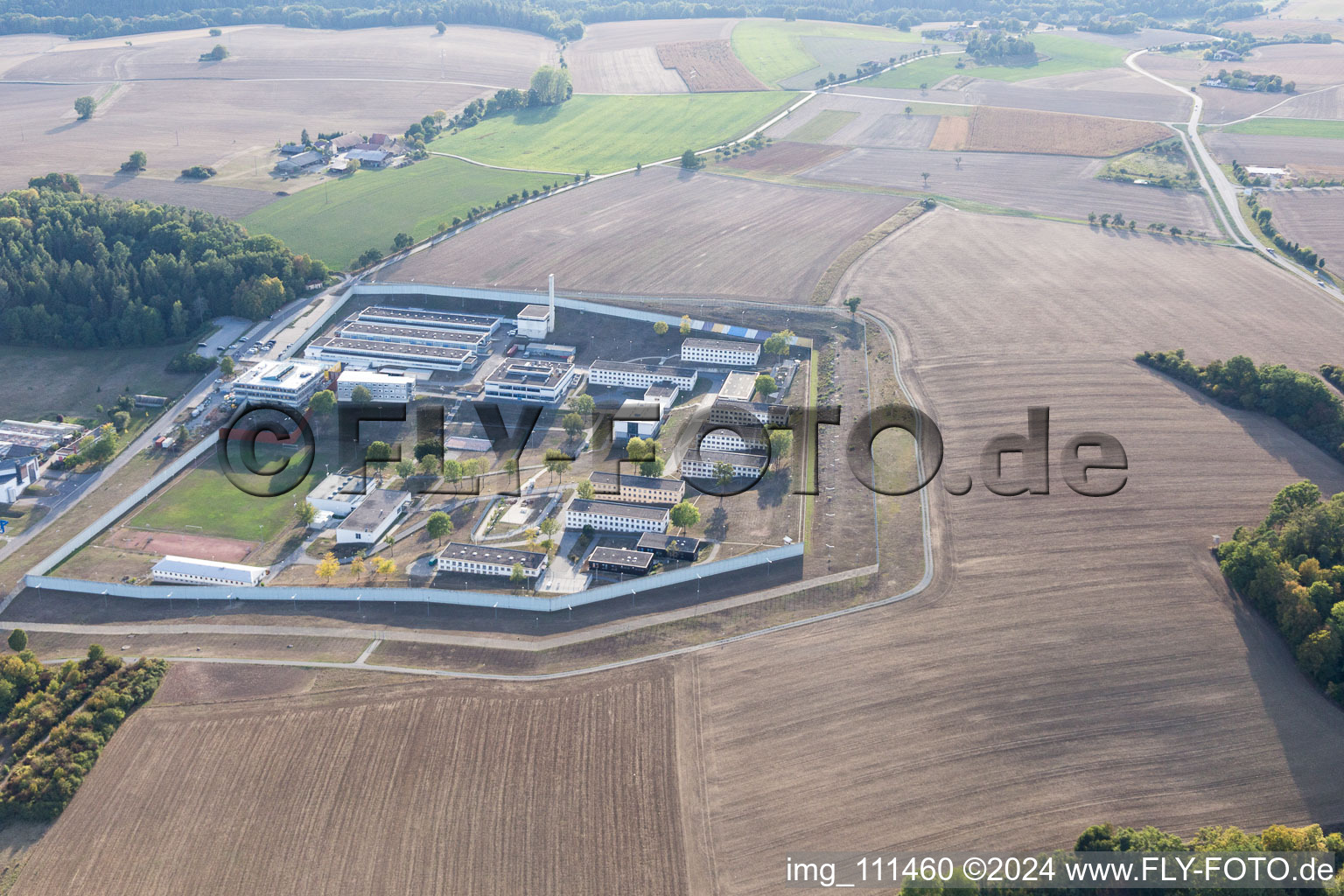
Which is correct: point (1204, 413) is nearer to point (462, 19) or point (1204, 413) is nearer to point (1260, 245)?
point (1260, 245)

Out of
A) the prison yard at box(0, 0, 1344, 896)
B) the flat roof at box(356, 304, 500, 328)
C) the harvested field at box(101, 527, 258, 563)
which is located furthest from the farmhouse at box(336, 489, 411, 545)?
the flat roof at box(356, 304, 500, 328)

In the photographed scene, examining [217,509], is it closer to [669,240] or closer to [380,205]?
[669,240]

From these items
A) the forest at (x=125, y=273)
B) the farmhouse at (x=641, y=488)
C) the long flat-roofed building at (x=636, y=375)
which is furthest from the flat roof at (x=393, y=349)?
the farmhouse at (x=641, y=488)

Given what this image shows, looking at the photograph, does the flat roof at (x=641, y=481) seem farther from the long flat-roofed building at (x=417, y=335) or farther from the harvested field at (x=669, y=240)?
the harvested field at (x=669, y=240)

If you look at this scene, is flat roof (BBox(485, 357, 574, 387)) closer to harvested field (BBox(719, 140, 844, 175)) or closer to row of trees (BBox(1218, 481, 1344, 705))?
row of trees (BBox(1218, 481, 1344, 705))

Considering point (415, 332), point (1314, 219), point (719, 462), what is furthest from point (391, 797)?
point (1314, 219)

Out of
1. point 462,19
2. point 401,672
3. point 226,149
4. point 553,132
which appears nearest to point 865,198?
point 553,132
